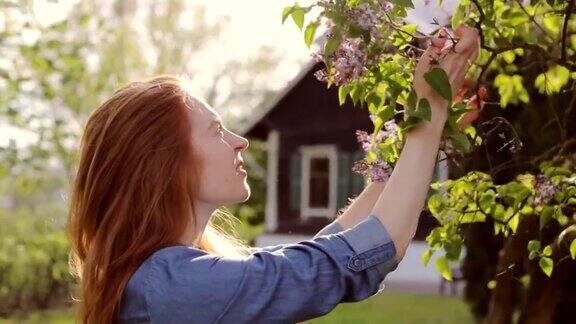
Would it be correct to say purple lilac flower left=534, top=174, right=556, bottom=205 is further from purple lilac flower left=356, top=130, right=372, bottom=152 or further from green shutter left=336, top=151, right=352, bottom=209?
green shutter left=336, top=151, right=352, bottom=209

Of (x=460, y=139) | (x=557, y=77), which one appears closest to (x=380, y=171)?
(x=460, y=139)

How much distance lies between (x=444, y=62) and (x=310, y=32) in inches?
17.3

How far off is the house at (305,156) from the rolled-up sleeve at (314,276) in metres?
18.1

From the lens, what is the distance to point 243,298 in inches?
78.7

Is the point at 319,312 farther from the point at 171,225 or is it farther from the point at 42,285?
the point at 42,285

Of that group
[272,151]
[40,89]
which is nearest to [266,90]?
[272,151]

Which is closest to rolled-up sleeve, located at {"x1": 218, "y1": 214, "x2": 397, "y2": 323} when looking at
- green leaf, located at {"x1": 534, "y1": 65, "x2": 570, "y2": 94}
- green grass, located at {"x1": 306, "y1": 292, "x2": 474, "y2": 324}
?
green leaf, located at {"x1": 534, "y1": 65, "x2": 570, "y2": 94}

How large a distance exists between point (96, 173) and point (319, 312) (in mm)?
512

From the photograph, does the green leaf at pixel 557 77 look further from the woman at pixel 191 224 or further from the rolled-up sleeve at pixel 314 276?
the rolled-up sleeve at pixel 314 276

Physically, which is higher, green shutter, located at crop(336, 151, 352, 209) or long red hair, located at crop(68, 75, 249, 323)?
long red hair, located at crop(68, 75, 249, 323)

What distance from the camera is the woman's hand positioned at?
2.06 meters

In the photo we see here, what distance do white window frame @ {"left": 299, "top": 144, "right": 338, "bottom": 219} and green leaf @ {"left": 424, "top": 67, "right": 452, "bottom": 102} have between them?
746 inches

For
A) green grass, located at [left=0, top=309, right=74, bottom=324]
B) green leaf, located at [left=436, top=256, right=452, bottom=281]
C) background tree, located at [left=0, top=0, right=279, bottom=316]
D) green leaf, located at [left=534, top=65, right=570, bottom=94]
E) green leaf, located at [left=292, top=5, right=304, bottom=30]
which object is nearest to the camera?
green leaf, located at [left=292, top=5, right=304, bottom=30]

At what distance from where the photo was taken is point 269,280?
1987mm
